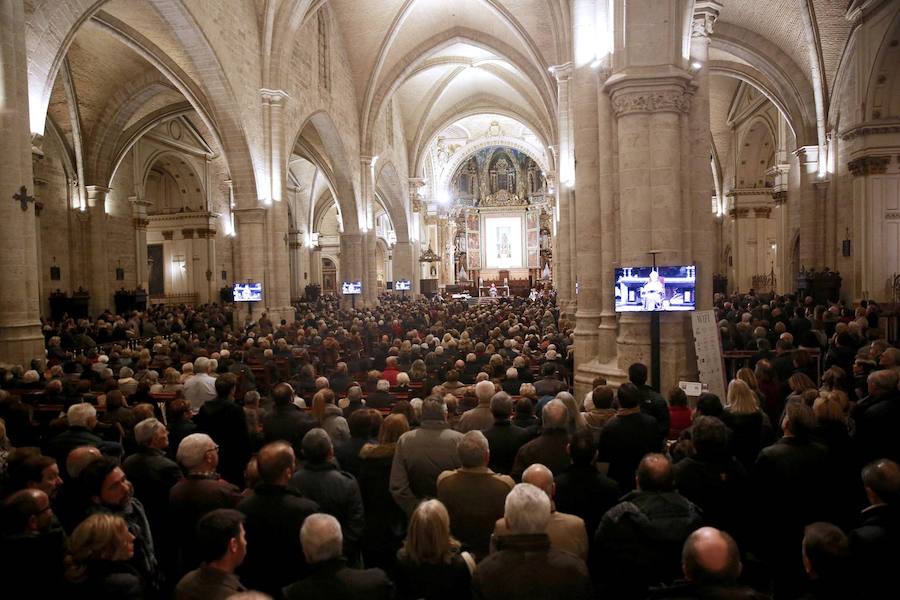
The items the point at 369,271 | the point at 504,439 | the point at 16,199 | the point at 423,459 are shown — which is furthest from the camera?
the point at 369,271

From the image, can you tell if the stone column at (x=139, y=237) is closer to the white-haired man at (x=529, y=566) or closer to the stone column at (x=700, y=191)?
the stone column at (x=700, y=191)

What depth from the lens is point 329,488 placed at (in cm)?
340

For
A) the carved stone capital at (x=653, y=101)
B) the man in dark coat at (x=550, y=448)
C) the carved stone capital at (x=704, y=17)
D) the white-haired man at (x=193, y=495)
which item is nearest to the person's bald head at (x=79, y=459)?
the white-haired man at (x=193, y=495)

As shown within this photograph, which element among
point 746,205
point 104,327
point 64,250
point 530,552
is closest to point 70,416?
point 530,552

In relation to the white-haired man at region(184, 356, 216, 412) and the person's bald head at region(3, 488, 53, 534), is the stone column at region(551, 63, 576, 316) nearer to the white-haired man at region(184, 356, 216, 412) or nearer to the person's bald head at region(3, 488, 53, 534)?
the white-haired man at region(184, 356, 216, 412)

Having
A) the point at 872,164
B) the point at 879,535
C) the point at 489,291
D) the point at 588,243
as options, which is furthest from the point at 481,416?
the point at 489,291

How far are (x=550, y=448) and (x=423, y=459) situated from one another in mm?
844

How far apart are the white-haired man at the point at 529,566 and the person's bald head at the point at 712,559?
1.38 feet

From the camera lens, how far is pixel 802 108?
18594mm

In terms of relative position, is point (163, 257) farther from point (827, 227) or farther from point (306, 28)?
point (827, 227)

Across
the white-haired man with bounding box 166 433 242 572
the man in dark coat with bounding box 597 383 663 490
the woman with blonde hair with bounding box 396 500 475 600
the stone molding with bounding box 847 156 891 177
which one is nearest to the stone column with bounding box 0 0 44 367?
the white-haired man with bounding box 166 433 242 572

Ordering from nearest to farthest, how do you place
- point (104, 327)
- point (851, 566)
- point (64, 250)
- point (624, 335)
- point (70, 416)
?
point (851, 566)
point (70, 416)
point (624, 335)
point (104, 327)
point (64, 250)

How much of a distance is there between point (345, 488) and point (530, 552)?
1341 mm

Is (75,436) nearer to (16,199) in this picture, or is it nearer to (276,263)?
(16,199)
